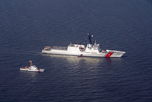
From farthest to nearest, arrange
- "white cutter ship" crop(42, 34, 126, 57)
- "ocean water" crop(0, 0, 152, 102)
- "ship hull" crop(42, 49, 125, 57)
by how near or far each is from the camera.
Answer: "white cutter ship" crop(42, 34, 126, 57), "ship hull" crop(42, 49, 125, 57), "ocean water" crop(0, 0, 152, 102)

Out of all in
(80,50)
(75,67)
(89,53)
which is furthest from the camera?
(80,50)

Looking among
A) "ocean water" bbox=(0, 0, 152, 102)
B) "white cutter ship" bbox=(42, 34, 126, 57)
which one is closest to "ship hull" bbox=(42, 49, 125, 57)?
"white cutter ship" bbox=(42, 34, 126, 57)

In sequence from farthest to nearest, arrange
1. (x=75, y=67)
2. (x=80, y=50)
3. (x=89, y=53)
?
(x=80, y=50) → (x=89, y=53) → (x=75, y=67)

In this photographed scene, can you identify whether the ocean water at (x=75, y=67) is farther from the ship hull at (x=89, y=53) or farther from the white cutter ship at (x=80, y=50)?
the white cutter ship at (x=80, y=50)

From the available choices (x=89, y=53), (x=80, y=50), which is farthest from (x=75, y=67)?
(x=80, y=50)

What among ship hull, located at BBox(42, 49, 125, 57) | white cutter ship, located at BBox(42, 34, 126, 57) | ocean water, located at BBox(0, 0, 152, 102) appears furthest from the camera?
white cutter ship, located at BBox(42, 34, 126, 57)

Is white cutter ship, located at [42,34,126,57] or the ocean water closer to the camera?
the ocean water

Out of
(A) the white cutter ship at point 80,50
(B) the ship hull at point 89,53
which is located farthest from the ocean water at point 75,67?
(A) the white cutter ship at point 80,50

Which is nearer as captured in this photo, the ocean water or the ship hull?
the ocean water

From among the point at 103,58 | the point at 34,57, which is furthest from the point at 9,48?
the point at 103,58

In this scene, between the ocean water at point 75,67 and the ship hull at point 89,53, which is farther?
the ship hull at point 89,53

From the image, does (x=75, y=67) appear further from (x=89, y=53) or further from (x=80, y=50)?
(x=80, y=50)

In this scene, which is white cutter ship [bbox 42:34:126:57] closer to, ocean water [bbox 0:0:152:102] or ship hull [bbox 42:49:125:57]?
ship hull [bbox 42:49:125:57]
